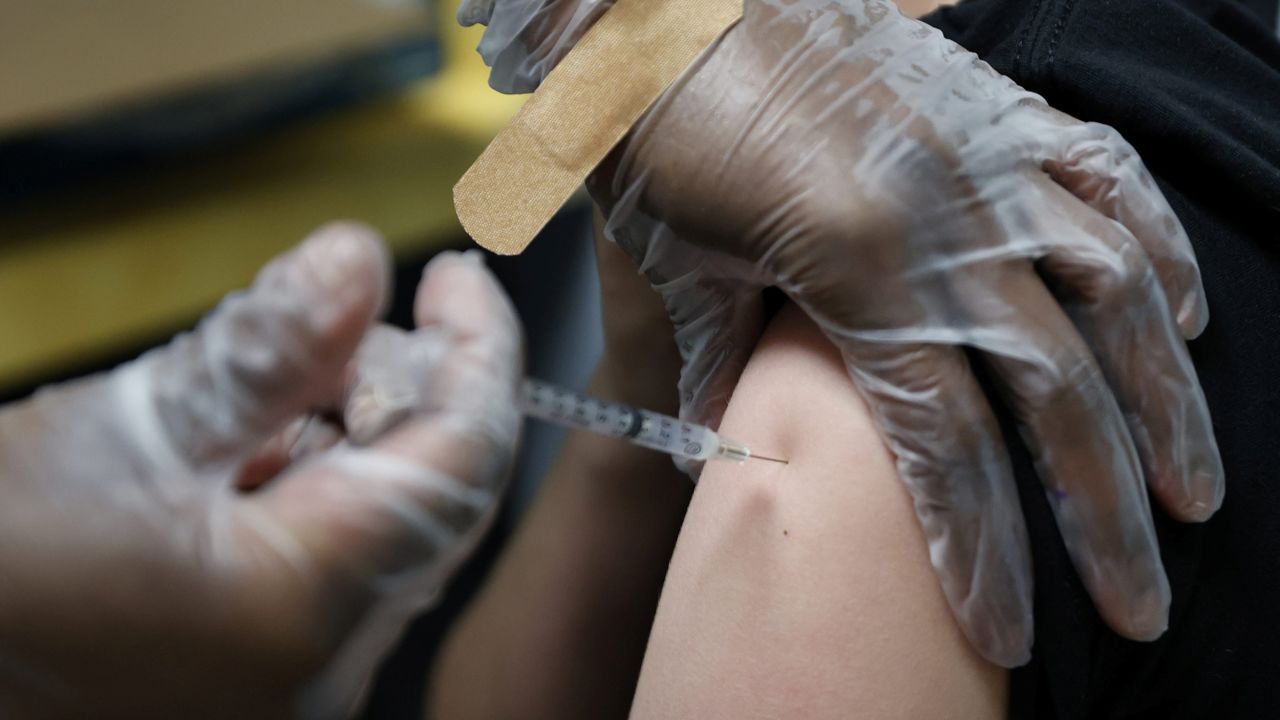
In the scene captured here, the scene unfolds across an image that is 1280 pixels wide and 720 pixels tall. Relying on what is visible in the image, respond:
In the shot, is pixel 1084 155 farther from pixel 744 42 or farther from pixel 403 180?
pixel 403 180

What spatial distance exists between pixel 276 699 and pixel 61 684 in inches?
4.0

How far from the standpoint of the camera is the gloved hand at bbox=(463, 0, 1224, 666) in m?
0.71

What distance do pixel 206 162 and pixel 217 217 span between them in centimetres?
16

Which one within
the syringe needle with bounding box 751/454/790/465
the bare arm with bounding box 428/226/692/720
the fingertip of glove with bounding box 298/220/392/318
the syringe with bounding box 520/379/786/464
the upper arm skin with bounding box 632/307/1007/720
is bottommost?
the bare arm with bounding box 428/226/692/720

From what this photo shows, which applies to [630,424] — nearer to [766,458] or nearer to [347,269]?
[766,458]

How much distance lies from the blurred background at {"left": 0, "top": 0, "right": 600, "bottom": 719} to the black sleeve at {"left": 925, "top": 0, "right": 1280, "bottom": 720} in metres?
0.61

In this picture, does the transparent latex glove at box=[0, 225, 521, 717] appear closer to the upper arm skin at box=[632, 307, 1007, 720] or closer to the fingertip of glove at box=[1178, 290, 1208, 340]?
the upper arm skin at box=[632, 307, 1007, 720]

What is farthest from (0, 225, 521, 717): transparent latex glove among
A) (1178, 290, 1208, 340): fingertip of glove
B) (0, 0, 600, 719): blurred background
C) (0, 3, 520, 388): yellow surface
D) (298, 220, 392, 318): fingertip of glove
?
(0, 3, 520, 388): yellow surface

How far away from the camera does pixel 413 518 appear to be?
0.57 meters

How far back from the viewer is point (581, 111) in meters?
0.77

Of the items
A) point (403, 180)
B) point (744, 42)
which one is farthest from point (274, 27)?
point (744, 42)

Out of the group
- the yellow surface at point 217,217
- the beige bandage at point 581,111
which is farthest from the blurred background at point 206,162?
the beige bandage at point 581,111

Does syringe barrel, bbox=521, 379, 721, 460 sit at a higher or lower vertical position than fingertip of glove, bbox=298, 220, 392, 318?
lower

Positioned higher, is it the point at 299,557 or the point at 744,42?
the point at 744,42
